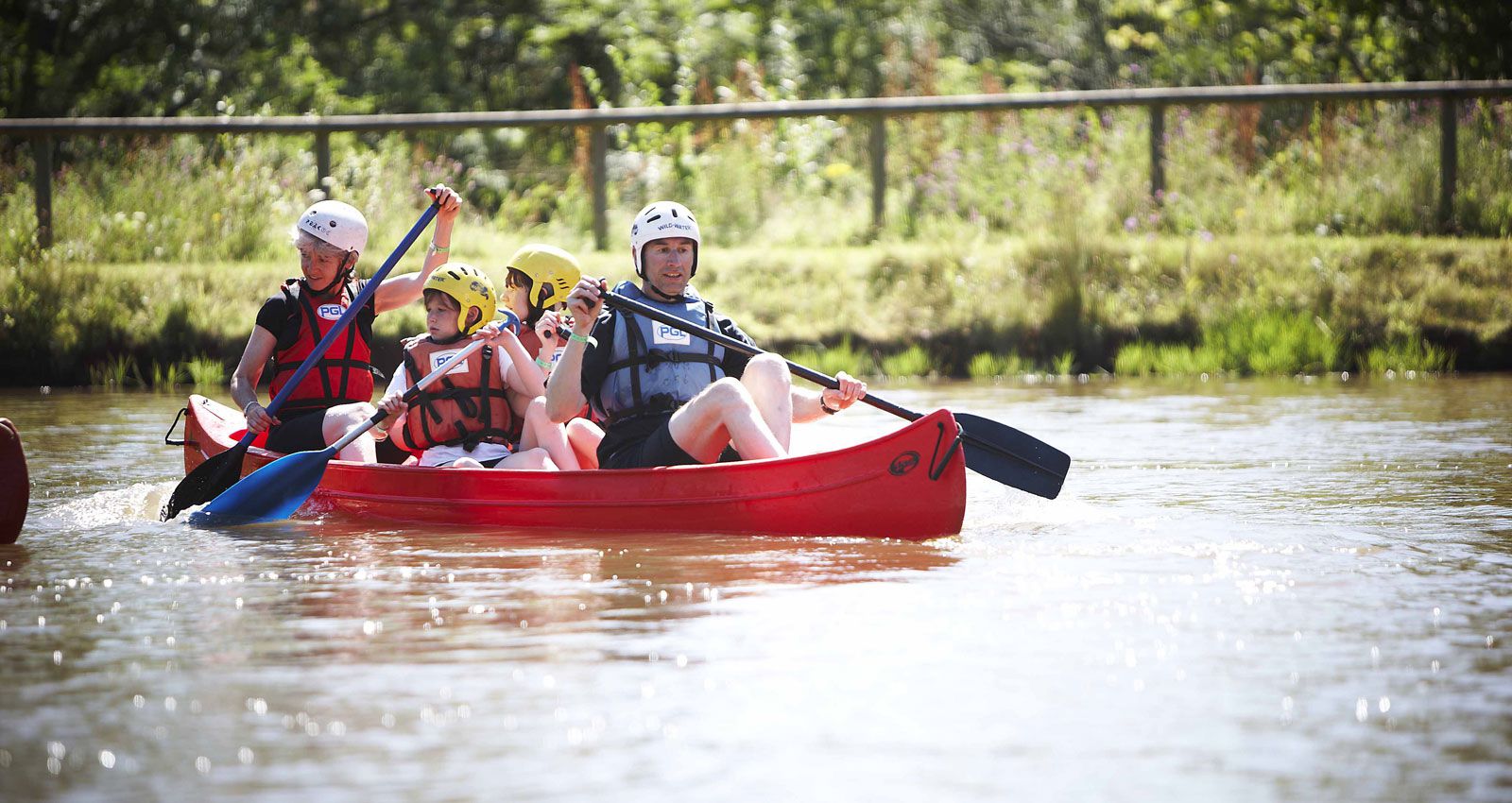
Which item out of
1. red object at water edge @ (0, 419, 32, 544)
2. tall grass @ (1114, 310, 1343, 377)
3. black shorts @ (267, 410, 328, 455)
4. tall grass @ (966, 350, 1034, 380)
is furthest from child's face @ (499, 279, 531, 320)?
tall grass @ (1114, 310, 1343, 377)

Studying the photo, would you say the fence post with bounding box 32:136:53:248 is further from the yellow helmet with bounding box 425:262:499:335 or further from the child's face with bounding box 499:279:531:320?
the yellow helmet with bounding box 425:262:499:335

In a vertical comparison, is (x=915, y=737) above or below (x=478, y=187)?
below

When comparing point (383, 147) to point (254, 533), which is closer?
point (254, 533)

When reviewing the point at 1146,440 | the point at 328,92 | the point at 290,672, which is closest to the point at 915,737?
the point at 290,672

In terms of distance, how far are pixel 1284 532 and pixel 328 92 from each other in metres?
12.8

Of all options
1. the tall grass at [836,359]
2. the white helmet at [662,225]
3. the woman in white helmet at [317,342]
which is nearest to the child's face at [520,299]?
the woman in white helmet at [317,342]

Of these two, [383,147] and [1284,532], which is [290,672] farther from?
[383,147]

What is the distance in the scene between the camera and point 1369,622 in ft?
16.4

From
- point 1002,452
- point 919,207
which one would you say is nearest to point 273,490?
point 1002,452

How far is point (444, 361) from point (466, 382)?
0.14 m

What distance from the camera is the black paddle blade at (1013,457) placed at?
6.89 meters

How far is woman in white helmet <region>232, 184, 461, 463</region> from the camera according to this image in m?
7.65

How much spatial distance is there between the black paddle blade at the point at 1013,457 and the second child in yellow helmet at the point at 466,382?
1513 millimetres

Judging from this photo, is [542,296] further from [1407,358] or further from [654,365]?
[1407,358]
